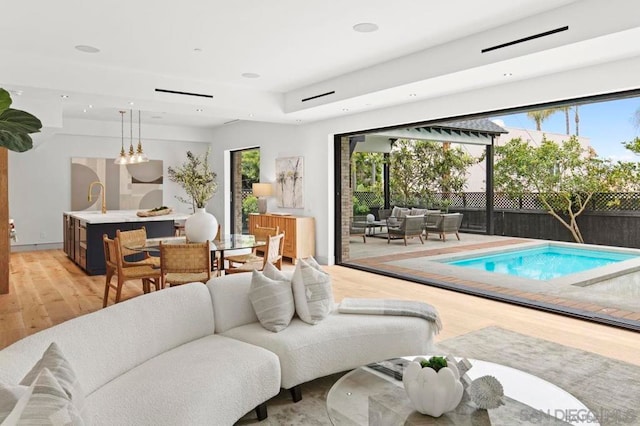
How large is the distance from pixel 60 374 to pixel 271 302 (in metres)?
1.64

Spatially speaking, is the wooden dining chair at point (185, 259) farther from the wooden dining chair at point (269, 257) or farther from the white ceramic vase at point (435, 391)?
the white ceramic vase at point (435, 391)

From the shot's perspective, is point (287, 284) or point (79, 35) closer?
point (287, 284)

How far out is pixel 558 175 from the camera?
8516 mm

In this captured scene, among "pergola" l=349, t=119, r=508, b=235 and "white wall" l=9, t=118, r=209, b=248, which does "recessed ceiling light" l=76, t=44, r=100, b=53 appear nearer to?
"white wall" l=9, t=118, r=209, b=248

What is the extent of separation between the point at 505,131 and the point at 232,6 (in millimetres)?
8905

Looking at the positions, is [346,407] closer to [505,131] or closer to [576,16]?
[576,16]

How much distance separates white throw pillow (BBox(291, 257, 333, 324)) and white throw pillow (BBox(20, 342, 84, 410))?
5.69ft

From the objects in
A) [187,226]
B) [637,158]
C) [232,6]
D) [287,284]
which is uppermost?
[232,6]

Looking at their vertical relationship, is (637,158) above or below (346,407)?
above

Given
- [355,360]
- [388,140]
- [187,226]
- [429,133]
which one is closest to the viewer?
[355,360]

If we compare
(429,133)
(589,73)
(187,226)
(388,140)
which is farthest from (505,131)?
(187,226)

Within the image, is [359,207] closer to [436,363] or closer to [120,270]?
[120,270]

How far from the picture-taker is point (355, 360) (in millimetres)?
3117

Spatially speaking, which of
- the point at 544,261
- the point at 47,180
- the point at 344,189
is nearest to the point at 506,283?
the point at 544,261
